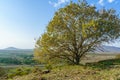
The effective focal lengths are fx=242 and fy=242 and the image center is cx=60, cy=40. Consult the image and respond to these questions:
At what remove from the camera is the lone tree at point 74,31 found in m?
25.3

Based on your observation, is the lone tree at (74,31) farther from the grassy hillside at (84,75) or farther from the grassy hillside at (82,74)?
the grassy hillside at (84,75)

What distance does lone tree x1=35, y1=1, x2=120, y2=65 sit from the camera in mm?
25297

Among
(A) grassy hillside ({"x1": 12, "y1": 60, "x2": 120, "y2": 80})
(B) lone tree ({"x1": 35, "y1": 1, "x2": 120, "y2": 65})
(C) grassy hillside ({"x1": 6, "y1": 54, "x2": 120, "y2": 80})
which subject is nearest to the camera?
(A) grassy hillside ({"x1": 12, "y1": 60, "x2": 120, "y2": 80})

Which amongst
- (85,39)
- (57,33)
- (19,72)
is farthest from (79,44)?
(19,72)

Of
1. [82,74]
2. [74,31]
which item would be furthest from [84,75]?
[74,31]

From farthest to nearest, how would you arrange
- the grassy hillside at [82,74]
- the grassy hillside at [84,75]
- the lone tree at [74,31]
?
the lone tree at [74,31] < the grassy hillside at [82,74] < the grassy hillside at [84,75]

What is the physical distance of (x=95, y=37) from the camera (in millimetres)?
24906

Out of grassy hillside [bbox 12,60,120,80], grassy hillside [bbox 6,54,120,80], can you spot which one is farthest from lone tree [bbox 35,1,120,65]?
grassy hillside [bbox 12,60,120,80]

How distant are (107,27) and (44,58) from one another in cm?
768

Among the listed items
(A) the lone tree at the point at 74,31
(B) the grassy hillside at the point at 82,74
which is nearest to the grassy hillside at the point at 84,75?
(B) the grassy hillside at the point at 82,74

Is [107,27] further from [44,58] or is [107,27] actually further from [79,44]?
[44,58]

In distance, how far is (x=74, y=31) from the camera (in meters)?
25.6

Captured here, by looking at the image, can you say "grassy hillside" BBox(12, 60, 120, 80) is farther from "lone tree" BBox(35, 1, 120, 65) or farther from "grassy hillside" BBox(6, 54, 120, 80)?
"lone tree" BBox(35, 1, 120, 65)

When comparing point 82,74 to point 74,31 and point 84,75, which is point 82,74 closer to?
point 84,75
